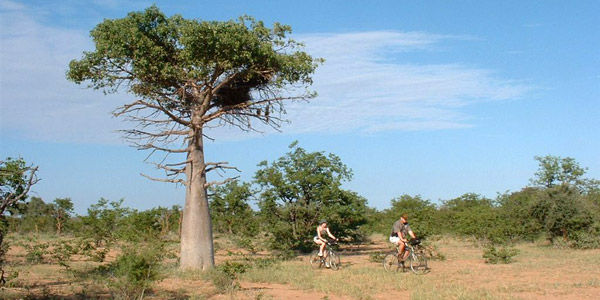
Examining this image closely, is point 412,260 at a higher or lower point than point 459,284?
higher

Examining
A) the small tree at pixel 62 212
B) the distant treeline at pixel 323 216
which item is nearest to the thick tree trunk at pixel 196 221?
the distant treeline at pixel 323 216

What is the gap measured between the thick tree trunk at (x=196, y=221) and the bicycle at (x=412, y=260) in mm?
4223

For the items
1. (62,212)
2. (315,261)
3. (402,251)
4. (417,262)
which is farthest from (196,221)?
(62,212)

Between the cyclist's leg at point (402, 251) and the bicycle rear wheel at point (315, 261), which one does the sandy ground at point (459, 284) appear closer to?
the bicycle rear wheel at point (315, 261)

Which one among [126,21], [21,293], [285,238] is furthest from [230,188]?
[21,293]

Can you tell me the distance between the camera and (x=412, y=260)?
13.4 m

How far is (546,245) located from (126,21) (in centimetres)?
1705

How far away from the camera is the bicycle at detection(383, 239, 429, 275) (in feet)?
43.8

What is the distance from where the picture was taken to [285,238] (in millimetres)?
18672

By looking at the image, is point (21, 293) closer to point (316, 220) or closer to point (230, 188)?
point (316, 220)

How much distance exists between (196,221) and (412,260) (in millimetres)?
5070

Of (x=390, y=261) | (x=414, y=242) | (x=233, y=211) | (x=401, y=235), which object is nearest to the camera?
(x=401, y=235)

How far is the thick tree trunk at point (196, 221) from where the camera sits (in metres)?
13.3

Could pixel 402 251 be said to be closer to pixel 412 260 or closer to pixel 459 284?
pixel 412 260
